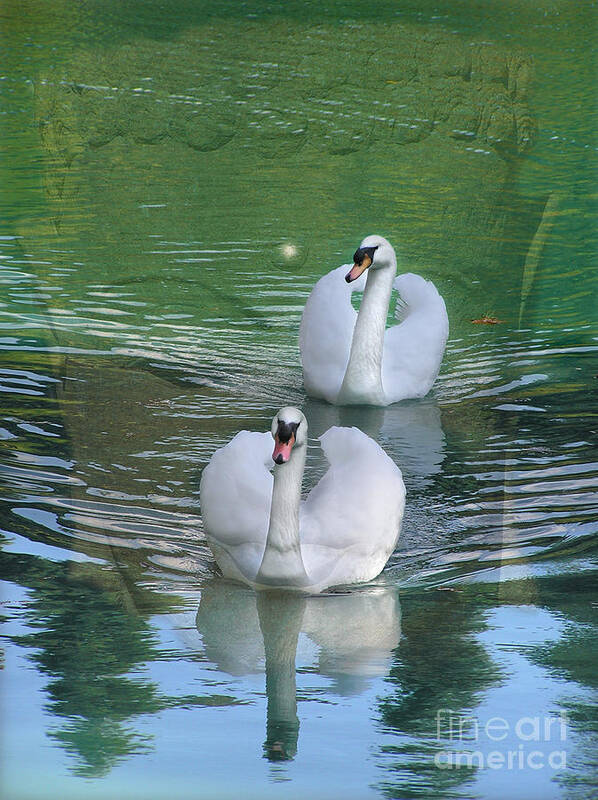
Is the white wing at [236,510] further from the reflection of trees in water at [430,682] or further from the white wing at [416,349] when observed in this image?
the white wing at [416,349]

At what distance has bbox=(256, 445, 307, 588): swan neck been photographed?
6.03m

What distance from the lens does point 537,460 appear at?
774 centimetres

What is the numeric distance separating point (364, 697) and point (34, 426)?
3.37 meters

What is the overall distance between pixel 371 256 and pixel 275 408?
1083 mm

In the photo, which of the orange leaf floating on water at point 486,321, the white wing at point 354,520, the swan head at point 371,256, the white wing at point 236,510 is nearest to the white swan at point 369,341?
the swan head at point 371,256

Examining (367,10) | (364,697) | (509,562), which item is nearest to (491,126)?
(367,10)

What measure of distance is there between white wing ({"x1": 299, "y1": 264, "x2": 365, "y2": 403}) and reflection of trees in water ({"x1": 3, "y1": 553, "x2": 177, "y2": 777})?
2.92 m

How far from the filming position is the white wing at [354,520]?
6.21m

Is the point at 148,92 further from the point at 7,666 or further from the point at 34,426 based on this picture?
the point at 7,666

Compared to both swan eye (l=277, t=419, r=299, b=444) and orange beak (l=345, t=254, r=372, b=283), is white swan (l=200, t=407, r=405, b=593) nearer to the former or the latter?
swan eye (l=277, t=419, r=299, b=444)

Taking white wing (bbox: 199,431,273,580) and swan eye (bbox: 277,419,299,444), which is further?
white wing (bbox: 199,431,273,580)

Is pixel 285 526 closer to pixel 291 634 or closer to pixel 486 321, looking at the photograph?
pixel 291 634

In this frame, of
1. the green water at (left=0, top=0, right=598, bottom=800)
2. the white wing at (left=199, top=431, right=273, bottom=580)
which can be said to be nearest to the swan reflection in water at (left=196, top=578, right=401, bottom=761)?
the green water at (left=0, top=0, right=598, bottom=800)

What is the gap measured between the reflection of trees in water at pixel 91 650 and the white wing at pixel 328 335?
2.92m
